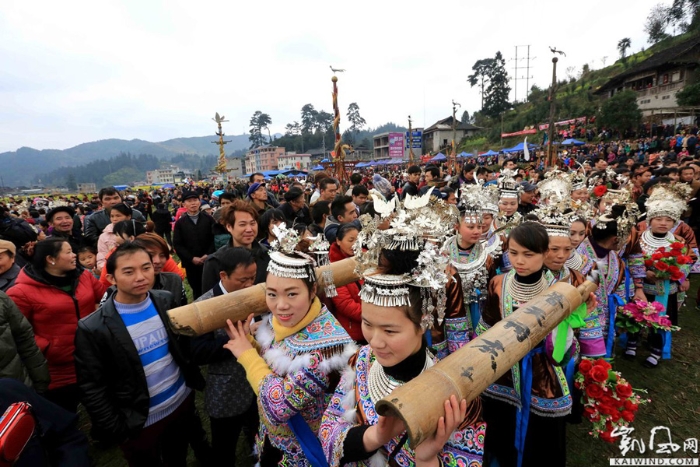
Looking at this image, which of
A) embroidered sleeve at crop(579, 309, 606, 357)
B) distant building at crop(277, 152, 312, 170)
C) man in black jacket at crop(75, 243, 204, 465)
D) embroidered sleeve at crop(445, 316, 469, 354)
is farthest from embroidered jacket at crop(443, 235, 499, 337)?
distant building at crop(277, 152, 312, 170)

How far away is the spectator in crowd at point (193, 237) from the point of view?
6.03 metres

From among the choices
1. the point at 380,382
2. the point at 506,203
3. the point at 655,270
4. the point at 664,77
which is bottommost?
the point at 655,270

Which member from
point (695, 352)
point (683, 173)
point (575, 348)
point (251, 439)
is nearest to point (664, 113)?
point (683, 173)

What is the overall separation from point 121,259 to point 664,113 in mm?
40796

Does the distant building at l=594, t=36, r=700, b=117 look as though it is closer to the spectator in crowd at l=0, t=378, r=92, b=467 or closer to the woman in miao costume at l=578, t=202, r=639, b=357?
the woman in miao costume at l=578, t=202, r=639, b=357

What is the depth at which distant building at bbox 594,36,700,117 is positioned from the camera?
33500mm

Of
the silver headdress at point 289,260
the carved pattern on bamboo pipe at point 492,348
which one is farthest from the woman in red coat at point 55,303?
the carved pattern on bamboo pipe at point 492,348

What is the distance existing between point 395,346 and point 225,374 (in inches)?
72.9

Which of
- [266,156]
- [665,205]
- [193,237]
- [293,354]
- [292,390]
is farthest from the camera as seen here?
[266,156]

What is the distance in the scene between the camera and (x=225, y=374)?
297cm

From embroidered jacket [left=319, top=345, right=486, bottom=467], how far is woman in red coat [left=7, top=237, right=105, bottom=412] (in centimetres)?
322

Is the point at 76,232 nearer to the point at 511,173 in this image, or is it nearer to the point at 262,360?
the point at 262,360

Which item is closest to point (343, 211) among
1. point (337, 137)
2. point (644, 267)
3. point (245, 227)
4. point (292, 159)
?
point (245, 227)

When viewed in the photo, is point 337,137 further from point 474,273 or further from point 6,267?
point 6,267
